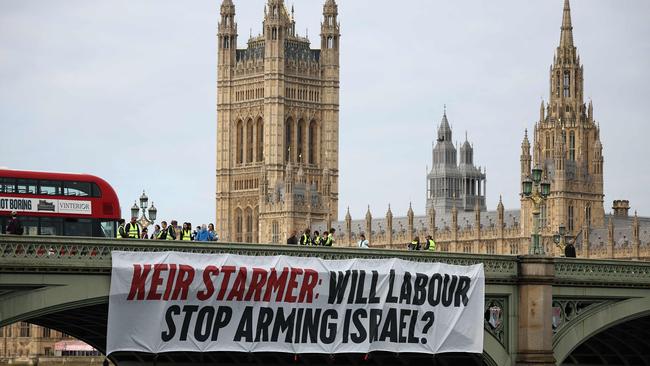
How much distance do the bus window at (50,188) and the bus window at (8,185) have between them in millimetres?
852

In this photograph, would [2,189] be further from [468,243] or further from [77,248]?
[468,243]

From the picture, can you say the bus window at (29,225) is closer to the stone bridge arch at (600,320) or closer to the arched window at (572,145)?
the stone bridge arch at (600,320)

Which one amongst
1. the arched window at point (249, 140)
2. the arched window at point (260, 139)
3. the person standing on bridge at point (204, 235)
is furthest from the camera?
the arched window at point (249, 140)

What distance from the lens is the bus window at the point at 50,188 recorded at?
156 ft

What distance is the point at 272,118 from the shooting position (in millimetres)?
180500

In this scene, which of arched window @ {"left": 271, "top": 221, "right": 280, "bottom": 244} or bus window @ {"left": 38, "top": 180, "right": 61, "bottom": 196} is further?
arched window @ {"left": 271, "top": 221, "right": 280, "bottom": 244}

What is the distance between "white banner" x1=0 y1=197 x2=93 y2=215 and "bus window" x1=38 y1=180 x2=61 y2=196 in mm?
253

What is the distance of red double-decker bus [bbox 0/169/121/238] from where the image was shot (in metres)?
46.9

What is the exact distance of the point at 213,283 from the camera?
40656mm

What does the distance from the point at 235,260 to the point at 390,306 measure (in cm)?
577

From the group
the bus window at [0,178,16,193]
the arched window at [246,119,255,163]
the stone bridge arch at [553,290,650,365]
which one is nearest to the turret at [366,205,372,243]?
the arched window at [246,119,255,163]

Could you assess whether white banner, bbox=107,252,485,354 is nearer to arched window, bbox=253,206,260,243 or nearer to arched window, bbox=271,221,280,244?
arched window, bbox=271,221,280,244

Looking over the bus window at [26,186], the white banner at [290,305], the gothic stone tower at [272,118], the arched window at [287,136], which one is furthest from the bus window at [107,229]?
the arched window at [287,136]

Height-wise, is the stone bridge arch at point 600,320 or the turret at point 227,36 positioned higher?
the turret at point 227,36
